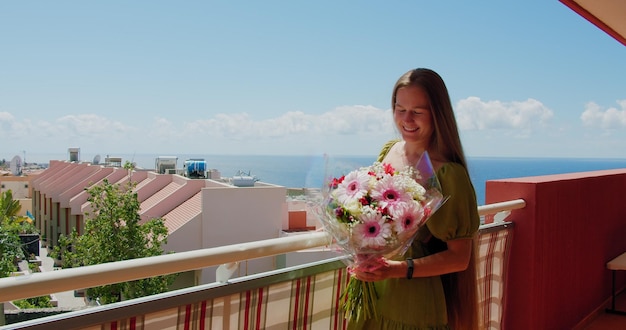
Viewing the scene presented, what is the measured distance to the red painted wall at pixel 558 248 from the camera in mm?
2857

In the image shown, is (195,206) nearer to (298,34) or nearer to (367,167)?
(367,167)

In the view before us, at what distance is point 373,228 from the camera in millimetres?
1275

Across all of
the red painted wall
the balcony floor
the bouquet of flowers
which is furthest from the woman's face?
the balcony floor

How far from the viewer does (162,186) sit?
40.9 meters

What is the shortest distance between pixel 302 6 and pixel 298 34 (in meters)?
10.8

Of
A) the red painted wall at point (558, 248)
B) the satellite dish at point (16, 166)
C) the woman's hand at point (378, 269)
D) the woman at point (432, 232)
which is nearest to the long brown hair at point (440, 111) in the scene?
the woman at point (432, 232)

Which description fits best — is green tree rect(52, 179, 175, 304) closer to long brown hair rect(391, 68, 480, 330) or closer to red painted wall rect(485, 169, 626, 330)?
red painted wall rect(485, 169, 626, 330)

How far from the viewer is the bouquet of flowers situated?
4.18ft

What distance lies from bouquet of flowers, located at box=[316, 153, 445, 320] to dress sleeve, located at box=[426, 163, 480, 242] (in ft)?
0.22

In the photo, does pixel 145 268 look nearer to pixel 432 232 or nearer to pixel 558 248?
pixel 432 232

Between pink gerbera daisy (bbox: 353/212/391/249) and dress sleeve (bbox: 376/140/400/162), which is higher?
dress sleeve (bbox: 376/140/400/162)

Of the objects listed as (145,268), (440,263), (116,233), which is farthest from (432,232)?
(116,233)

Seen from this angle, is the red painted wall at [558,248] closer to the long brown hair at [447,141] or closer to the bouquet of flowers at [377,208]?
the long brown hair at [447,141]

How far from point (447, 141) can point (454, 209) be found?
7.3 inches
